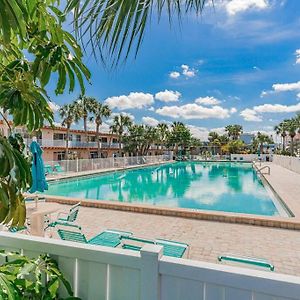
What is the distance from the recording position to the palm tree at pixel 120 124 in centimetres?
4331

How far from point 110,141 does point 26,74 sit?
145 feet

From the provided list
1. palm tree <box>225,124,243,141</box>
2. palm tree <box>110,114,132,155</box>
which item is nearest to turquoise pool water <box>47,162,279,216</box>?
palm tree <box>110,114,132,155</box>

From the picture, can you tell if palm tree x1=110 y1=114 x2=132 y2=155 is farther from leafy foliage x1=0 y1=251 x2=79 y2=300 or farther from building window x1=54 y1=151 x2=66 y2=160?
leafy foliage x1=0 y1=251 x2=79 y2=300

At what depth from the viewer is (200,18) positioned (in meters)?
1.25

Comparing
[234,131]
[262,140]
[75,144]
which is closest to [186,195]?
[75,144]

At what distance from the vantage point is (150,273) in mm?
1776

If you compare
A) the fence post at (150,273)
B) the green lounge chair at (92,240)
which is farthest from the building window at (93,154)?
the fence post at (150,273)

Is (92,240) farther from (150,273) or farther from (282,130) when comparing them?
(282,130)

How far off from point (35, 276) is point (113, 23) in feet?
5.98

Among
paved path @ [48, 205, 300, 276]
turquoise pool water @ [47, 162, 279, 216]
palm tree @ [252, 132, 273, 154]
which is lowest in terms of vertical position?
turquoise pool water @ [47, 162, 279, 216]

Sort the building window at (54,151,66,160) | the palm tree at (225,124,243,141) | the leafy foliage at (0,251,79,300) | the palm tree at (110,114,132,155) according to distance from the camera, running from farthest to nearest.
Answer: the palm tree at (225,124,243,141) < the palm tree at (110,114,132,155) < the building window at (54,151,66,160) < the leafy foliage at (0,251,79,300)

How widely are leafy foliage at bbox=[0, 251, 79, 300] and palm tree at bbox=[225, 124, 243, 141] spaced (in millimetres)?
70261

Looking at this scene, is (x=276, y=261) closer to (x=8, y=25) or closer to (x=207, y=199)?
(x=8, y=25)

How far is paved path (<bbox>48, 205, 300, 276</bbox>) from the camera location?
574cm
